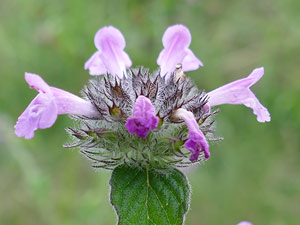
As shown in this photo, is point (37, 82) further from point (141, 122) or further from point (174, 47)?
point (174, 47)

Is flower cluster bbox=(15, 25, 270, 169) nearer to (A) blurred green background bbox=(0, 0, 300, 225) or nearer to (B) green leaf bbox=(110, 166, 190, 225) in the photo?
(B) green leaf bbox=(110, 166, 190, 225)

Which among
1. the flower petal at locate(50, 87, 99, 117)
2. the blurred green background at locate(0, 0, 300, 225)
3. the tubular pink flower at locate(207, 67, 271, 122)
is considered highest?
the blurred green background at locate(0, 0, 300, 225)

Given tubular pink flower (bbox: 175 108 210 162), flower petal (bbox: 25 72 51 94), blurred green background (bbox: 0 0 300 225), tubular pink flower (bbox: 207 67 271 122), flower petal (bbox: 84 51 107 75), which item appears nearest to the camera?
tubular pink flower (bbox: 175 108 210 162)

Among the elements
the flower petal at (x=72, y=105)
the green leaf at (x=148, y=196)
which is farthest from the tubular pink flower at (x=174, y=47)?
the green leaf at (x=148, y=196)

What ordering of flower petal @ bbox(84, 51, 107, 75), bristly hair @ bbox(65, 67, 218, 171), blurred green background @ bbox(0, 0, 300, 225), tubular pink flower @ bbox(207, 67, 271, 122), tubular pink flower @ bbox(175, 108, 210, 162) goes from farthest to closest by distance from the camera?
blurred green background @ bbox(0, 0, 300, 225) → flower petal @ bbox(84, 51, 107, 75) → tubular pink flower @ bbox(207, 67, 271, 122) → bristly hair @ bbox(65, 67, 218, 171) → tubular pink flower @ bbox(175, 108, 210, 162)

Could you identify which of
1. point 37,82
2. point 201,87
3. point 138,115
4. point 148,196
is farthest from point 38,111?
point 201,87

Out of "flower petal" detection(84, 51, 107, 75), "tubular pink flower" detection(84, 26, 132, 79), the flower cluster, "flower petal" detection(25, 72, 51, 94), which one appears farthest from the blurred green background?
"flower petal" detection(25, 72, 51, 94)

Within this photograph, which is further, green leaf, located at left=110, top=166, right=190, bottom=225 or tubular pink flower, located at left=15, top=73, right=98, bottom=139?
green leaf, located at left=110, top=166, right=190, bottom=225
